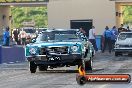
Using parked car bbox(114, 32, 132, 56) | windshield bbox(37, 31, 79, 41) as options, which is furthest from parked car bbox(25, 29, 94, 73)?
parked car bbox(114, 32, 132, 56)

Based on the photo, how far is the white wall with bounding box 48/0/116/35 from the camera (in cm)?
4141

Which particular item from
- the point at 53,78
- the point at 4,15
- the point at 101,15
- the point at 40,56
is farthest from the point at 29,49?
the point at 4,15

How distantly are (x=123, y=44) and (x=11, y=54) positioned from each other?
8.72 m

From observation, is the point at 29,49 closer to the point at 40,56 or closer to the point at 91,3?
the point at 40,56

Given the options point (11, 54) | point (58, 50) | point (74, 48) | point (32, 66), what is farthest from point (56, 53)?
point (11, 54)

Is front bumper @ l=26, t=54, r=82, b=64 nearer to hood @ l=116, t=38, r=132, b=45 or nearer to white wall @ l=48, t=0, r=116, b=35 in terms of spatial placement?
hood @ l=116, t=38, r=132, b=45

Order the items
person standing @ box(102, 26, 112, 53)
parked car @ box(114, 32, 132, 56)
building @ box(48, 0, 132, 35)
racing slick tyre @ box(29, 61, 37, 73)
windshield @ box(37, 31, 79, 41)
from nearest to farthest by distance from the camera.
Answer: racing slick tyre @ box(29, 61, 37, 73), windshield @ box(37, 31, 79, 41), parked car @ box(114, 32, 132, 56), person standing @ box(102, 26, 112, 53), building @ box(48, 0, 132, 35)

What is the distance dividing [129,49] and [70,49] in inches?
582

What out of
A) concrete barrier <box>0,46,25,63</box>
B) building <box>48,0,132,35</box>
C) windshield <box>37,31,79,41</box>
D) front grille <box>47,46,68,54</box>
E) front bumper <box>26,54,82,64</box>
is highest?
building <box>48,0,132,35</box>

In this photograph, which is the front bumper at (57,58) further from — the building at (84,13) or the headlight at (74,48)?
the building at (84,13)

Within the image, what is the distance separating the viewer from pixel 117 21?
43.0 m

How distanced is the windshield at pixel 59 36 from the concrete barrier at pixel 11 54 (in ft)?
20.9

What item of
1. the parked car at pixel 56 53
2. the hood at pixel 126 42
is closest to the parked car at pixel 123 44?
the hood at pixel 126 42

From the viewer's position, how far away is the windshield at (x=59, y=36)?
20141mm
